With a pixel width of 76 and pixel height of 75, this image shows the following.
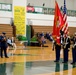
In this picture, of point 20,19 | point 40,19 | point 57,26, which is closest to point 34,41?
point 20,19

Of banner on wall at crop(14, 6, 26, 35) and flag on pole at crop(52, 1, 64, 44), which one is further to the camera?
banner on wall at crop(14, 6, 26, 35)

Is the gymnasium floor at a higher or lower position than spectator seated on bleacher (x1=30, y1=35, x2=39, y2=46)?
higher

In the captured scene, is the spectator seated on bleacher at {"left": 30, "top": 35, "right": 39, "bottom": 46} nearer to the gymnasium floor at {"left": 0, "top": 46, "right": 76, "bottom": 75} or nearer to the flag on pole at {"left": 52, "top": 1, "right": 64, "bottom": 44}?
the gymnasium floor at {"left": 0, "top": 46, "right": 76, "bottom": 75}

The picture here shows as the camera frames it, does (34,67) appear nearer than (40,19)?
Yes

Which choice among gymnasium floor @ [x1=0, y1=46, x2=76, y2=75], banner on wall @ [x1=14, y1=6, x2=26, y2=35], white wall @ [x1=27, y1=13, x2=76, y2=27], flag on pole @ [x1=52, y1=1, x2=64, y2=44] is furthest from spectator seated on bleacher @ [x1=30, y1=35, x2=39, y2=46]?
flag on pole @ [x1=52, y1=1, x2=64, y2=44]

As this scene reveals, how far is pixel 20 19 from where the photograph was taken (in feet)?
117

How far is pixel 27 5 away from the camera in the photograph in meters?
37.4

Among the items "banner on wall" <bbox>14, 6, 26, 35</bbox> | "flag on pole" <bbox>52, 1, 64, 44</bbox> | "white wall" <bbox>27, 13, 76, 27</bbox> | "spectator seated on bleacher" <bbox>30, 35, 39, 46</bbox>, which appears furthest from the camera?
"white wall" <bbox>27, 13, 76, 27</bbox>

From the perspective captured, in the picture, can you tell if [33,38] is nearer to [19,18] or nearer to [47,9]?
[19,18]

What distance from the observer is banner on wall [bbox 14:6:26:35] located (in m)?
35.4

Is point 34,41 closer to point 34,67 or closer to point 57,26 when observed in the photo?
point 57,26

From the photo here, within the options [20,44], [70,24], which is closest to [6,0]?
[20,44]

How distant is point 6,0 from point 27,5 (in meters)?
3.00

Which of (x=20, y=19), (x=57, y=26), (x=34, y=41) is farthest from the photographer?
(x=20, y=19)
